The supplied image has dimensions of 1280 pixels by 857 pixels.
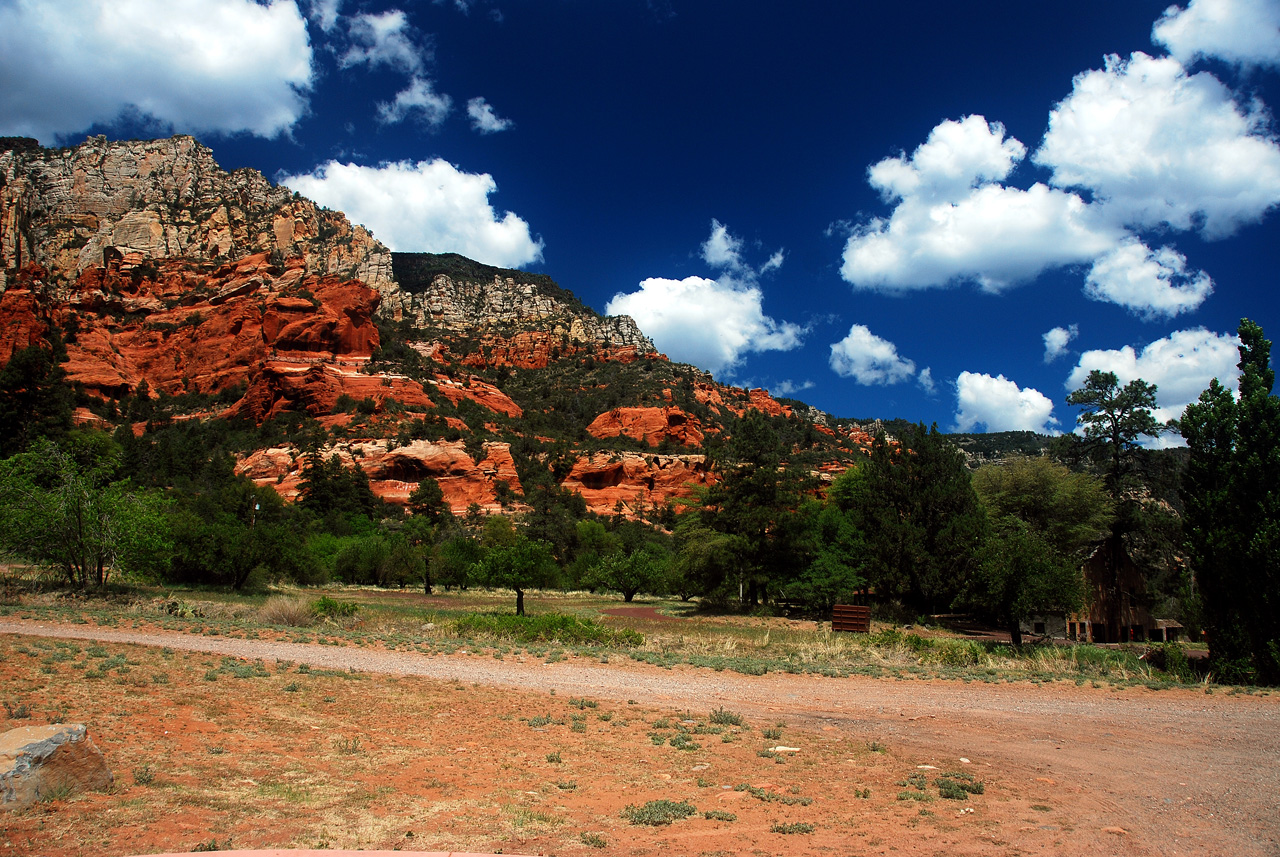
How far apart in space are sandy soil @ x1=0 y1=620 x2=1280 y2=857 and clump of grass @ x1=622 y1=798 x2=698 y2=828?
0.09 m

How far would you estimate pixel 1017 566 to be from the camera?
17.6 metres

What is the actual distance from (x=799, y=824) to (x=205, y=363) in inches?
4797

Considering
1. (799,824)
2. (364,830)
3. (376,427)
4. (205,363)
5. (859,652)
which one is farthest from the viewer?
(205,363)

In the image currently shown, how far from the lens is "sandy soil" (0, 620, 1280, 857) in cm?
467

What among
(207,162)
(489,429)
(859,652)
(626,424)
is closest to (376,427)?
(489,429)

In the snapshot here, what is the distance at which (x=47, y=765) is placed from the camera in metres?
4.57

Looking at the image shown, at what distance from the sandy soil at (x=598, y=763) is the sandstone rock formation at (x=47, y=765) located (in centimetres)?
12

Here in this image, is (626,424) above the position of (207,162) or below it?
below

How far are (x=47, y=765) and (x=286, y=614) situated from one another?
17.0 meters

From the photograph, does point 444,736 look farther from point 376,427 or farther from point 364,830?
point 376,427

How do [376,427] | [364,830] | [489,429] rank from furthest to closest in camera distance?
[489,429], [376,427], [364,830]

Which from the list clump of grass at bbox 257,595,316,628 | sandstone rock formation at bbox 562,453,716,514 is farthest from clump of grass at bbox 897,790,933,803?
sandstone rock formation at bbox 562,453,716,514

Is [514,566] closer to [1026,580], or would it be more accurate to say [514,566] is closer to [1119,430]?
[1026,580]

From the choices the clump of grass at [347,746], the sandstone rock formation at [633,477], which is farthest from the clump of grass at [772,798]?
the sandstone rock formation at [633,477]
